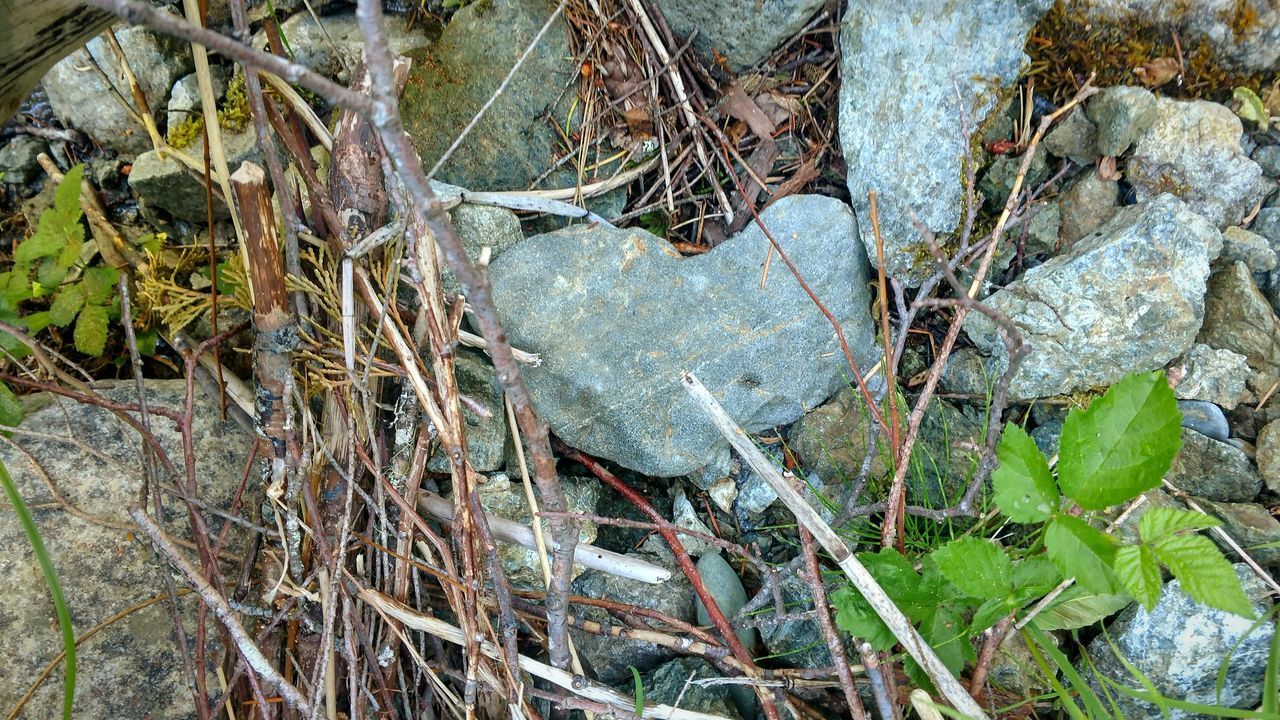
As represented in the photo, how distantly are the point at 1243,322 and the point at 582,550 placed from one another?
2.33 meters

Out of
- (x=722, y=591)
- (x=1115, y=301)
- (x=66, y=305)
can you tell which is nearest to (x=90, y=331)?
(x=66, y=305)

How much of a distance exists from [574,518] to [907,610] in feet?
3.24

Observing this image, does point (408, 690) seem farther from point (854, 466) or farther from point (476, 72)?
point (476, 72)

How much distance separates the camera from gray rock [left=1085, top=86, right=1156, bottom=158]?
8.34ft

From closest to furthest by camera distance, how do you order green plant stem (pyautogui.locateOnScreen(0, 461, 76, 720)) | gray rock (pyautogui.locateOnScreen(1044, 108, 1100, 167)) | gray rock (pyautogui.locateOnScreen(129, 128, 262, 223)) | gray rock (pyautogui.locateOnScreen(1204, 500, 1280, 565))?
green plant stem (pyautogui.locateOnScreen(0, 461, 76, 720))
gray rock (pyautogui.locateOnScreen(1204, 500, 1280, 565))
gray rock (pyautogui.locateOnScreen(1044, 108, 1100, 167))
gray rock (pyautogui.locateOnScreen(129, 128, 262, 223))

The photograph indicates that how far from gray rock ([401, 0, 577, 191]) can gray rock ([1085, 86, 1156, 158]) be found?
1931 millimetres

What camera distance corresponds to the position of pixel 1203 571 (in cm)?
169

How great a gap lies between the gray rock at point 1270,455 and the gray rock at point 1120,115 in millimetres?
1037

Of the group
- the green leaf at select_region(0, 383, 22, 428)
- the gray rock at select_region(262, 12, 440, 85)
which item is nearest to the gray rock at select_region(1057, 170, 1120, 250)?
the gray rock at select_region(262, 12, 440, 85)

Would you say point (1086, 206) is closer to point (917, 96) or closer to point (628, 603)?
point (917, 96)

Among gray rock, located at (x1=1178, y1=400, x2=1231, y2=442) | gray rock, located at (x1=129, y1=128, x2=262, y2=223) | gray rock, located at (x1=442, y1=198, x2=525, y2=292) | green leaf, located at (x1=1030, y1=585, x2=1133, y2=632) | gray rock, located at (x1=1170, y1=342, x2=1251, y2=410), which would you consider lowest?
green leaf, located at (x1=1030, y1=585, x2=1133, y2=632)

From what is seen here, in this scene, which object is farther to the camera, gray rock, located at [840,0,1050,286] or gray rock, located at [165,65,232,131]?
Result: gray rock, located at [165,65,232,131]

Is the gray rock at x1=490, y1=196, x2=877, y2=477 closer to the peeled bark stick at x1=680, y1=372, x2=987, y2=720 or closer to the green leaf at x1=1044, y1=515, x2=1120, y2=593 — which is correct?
the peeled bark stick at x1=680, y1=372, x2=987, y2=720

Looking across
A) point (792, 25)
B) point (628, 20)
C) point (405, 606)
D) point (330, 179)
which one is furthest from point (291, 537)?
point (792, 25)
